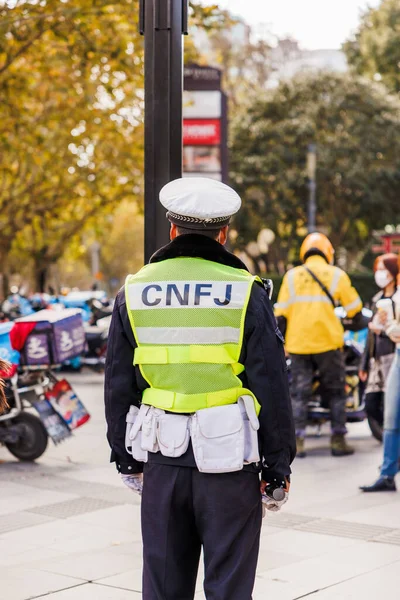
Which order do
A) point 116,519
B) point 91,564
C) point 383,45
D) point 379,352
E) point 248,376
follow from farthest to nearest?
point 383,45 < point 379,352 < point 116,519 < point 91,564 < point 248,376

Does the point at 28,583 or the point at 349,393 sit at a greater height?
the point at 28,583

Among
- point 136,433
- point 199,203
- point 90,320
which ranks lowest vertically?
point 90,320

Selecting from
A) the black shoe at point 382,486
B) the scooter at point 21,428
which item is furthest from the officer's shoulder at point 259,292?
the scooter at point 21,428

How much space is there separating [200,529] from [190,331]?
64 cm

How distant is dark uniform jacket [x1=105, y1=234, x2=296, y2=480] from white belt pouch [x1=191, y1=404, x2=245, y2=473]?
0.06m

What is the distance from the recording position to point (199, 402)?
3576 mm

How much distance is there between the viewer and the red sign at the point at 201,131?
20.3 metres

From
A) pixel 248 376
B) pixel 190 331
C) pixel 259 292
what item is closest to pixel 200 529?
pixel 248 376

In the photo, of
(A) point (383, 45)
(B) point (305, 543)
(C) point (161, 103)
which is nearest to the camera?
(C) point (161, 103)

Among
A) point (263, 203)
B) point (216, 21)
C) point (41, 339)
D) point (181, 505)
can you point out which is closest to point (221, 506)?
point (181, 505)

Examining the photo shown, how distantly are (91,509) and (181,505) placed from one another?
13.0ft

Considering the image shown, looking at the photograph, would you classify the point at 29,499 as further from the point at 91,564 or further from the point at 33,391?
the point at 91,564

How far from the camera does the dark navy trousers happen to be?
3525 mm

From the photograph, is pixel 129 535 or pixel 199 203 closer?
pixel 199 203
